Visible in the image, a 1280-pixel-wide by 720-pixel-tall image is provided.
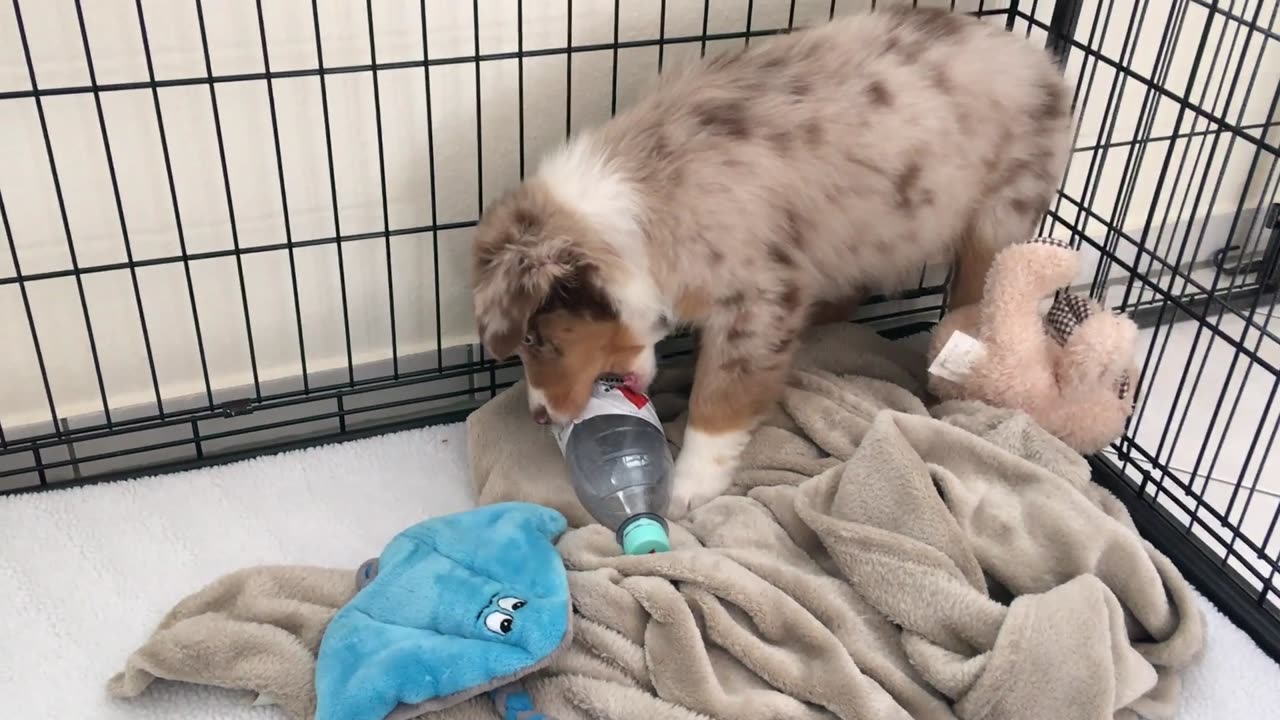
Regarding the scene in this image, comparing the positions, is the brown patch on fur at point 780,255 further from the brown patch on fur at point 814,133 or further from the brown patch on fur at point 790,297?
the brown patch on fur at point 814,133

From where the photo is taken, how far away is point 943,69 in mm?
1955

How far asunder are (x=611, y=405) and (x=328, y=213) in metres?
0.60

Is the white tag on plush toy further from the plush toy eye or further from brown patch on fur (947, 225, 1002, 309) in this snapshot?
the plush toy eye

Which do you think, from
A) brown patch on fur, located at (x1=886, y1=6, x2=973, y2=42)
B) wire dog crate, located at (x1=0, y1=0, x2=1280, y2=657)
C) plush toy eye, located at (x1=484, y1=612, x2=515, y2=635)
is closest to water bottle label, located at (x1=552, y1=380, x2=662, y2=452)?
wire dog crate, located at (x1=0, y1=0, x2=1280, y2=657)

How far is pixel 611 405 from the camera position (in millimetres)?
1969

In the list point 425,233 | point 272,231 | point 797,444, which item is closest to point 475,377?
point 425,233

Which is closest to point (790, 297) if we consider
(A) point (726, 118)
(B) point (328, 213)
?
(A) point (726, 118)

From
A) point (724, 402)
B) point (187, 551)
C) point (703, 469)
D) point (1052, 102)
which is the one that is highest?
point (1052, 102)

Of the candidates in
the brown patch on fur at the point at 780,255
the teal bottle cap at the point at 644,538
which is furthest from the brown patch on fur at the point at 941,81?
the teal bottle cap at the point at 644,538

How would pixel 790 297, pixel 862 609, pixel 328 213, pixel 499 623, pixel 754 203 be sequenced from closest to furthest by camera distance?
pixel 499 623 < pixel 862 609 < pixel 754 203 < pixel 790 297 < pixel 328 213

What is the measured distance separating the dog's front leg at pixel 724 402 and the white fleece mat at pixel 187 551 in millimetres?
399

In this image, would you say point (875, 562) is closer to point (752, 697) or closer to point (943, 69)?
point (752, 697)

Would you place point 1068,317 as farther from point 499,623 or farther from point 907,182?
point 499,623

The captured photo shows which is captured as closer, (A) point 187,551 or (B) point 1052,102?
(A) point 187,551
